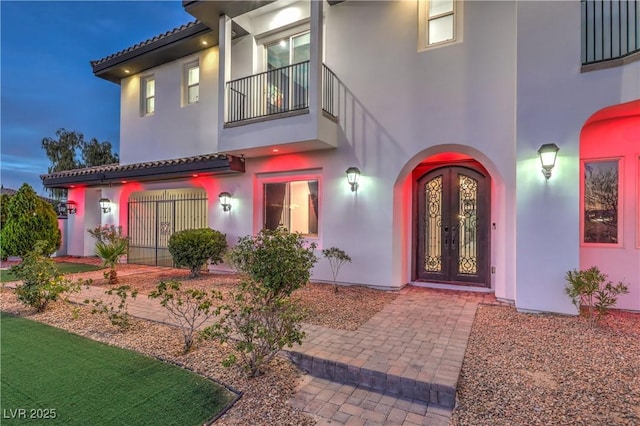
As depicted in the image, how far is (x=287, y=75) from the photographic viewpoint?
30.0 feet

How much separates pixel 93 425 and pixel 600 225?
28.4 feet

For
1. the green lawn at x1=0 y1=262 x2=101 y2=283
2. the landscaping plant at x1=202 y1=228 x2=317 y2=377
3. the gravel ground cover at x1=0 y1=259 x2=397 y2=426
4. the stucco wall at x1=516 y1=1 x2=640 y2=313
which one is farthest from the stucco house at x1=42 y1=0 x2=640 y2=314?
the landscaping plant at x1=202 y1=228 x2=317 y2=377

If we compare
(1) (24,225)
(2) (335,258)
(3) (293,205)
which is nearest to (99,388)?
(2) (335,258)

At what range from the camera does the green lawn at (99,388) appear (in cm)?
289

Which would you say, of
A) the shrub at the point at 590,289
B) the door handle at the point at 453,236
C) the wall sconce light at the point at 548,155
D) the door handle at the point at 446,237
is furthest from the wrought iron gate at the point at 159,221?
the shrub at the point at 590,289

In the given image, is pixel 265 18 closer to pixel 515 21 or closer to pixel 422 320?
pixel 515 21

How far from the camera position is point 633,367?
368 centimetres

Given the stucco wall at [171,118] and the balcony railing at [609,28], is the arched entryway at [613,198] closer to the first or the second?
the balcony railing at [609,28]

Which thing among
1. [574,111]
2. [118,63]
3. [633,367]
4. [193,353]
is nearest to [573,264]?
[633,367]

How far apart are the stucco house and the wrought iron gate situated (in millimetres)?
248

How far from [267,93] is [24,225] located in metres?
9.51

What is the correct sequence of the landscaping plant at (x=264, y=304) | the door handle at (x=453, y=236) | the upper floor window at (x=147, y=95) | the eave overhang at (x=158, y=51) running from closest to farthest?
the landscaping plant at (x=264, y=304), the door handle at (x=453, y=236), the eave overhang at (x=158, y=51), the upper floor window at (x=147, y=95)

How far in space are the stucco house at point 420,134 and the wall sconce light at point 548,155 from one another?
0.13ft

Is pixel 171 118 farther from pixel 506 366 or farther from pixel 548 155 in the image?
pixel 506 366
